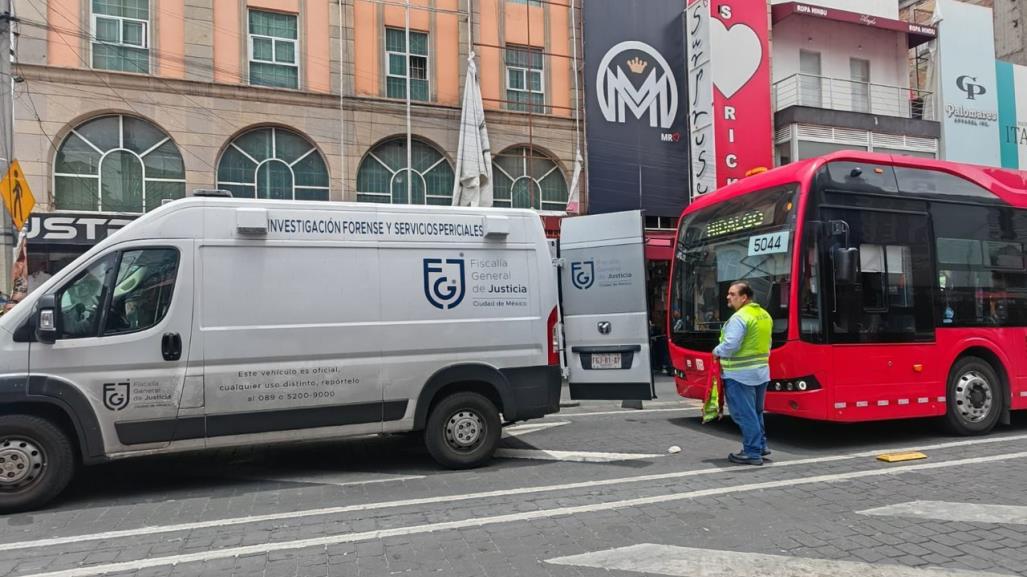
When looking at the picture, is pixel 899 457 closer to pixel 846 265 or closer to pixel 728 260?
pixel 846 265

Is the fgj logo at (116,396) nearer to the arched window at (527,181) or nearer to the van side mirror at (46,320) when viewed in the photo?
the van side mirror at (46,320)

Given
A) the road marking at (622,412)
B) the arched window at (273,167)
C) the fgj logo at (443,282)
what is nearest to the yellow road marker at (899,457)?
the road marking at (622,412)

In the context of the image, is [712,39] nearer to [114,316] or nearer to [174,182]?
[174,182]

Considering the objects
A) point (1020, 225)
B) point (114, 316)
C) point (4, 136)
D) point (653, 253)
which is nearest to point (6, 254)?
point (4, 136)

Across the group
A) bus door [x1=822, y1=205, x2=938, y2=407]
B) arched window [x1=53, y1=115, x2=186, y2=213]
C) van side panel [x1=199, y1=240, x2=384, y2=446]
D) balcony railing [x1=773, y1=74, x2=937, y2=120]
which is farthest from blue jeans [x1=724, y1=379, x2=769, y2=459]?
balcony railing [x1=773, y1=74, x2=937, y2=120]

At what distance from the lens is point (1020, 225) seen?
8.52 m

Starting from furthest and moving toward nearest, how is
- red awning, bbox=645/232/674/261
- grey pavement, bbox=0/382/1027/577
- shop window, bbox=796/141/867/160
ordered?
shop window, bbox=796/141/867/160 < red awning, bbox=645/232/674/261 < grey pavement, bbox=0/382/1027/577

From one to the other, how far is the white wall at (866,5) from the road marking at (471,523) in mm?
16581

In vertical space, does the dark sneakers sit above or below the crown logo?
below

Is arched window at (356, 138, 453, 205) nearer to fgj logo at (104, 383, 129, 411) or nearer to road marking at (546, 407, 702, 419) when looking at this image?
road marking at (546, 407, 702, 419)

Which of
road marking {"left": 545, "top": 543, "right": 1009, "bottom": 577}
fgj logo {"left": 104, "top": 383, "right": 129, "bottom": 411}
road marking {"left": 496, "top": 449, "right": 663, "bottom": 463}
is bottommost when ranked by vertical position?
road marking {"left": 545, "top": 543, "right": 1009, "bottom": 577}

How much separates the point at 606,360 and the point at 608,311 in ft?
2.03

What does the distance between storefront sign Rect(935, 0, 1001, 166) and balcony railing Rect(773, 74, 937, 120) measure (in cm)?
75

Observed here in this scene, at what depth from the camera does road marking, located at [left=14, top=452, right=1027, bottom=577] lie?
4.20 meters
